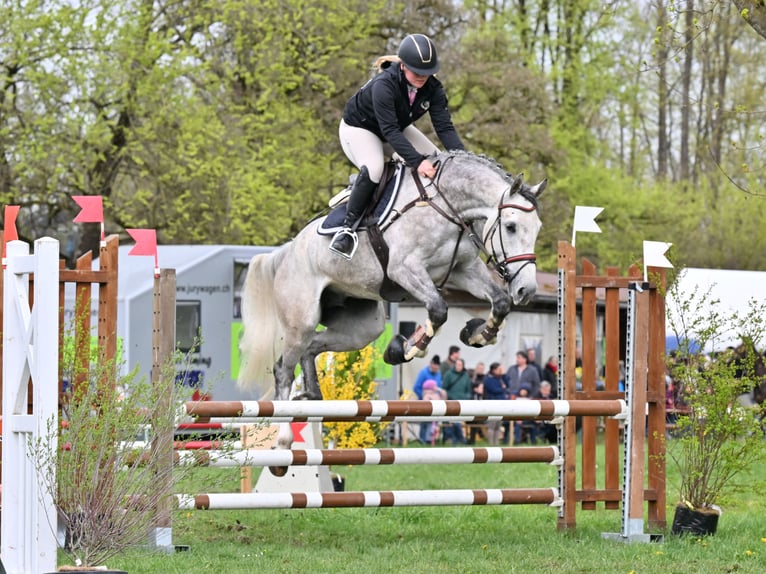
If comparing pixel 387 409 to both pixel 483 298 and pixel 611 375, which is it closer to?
pixel 483 298

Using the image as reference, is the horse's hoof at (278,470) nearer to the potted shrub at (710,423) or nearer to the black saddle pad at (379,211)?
the black saddle pad at (379,211)

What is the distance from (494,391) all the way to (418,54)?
1051cm

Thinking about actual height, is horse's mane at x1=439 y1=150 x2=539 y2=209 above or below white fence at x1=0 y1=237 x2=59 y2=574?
above

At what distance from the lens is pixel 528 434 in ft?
57.1

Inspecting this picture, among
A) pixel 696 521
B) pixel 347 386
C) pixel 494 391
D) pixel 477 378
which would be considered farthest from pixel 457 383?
pixel 696 521

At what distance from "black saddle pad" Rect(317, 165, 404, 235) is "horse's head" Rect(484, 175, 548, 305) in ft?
2.14

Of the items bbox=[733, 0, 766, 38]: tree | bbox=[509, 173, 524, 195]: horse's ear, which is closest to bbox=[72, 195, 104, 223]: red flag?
bbox=[509, 173, 524, 195]: horse's ear

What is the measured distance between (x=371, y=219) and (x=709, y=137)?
75.7ft

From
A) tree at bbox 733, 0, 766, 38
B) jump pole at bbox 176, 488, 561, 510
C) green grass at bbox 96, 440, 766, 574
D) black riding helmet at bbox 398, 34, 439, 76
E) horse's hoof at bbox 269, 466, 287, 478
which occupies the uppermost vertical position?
tree at bbox 733, 0, 766, 38

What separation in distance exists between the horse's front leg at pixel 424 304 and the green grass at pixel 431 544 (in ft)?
3.50

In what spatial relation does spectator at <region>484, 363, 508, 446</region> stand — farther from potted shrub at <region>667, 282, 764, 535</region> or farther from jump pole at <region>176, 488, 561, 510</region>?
jump pole at <region>176, 488, 561, 510</region>

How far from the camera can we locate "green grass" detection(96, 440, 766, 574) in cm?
586

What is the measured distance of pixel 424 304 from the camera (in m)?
6.41

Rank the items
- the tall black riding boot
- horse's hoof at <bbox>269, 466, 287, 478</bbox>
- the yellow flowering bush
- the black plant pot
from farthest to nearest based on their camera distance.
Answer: the yellow flowering bush < horse's hoof at <bbox>269, 466, 287, 478</bbox> < the black plant pot < the tall black riding boot
